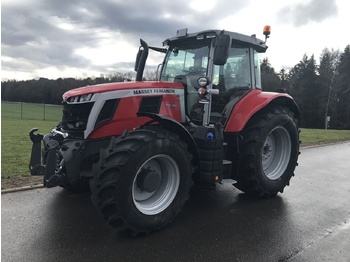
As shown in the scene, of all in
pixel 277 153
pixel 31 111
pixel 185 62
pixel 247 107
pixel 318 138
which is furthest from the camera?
pixel 31 111

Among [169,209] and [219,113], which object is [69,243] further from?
[219,113]

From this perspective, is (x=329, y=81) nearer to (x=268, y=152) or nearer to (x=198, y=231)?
(x=268, y=152)

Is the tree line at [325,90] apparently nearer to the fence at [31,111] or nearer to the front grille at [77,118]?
the fence at [31,111]

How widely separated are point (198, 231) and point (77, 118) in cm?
204

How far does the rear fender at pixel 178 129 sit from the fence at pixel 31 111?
79.6 ft

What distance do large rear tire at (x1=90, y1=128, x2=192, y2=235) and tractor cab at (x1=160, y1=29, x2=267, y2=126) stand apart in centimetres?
90

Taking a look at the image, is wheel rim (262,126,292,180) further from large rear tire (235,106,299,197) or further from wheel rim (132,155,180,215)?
wheel rim (132,155,180,215)

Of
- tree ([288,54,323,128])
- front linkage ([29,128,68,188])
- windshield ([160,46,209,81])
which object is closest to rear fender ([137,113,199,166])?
front linkage ([29,128,68,188])

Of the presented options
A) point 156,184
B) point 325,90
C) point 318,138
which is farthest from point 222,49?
point 325,90

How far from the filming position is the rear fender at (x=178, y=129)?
3.92 m

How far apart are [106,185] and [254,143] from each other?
2.48 meters

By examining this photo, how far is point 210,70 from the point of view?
4762mm

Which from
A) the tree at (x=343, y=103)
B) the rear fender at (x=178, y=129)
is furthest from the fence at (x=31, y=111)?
→ the tree at (x=343, y=103)

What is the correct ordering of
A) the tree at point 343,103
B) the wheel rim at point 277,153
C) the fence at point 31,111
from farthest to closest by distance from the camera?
1. the tree at point 343,103
2. the fence at point 31,111
3. the wheel rim at point 277,153
